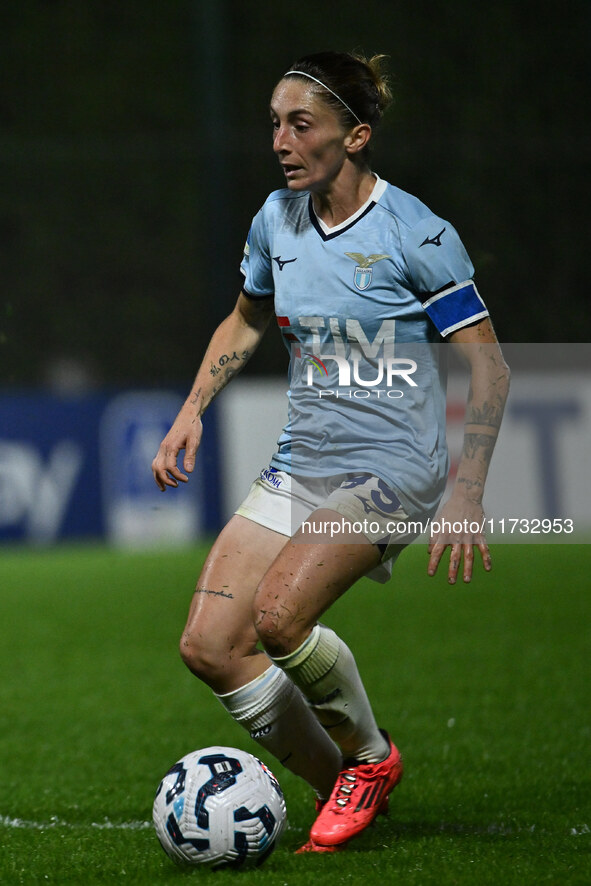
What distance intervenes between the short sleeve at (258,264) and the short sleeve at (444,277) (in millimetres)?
519

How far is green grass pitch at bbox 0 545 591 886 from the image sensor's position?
3605 millimetres

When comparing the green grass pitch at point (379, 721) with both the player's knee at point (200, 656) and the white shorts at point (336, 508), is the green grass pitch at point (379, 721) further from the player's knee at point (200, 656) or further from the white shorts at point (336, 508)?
the white shorts at point (336, 508)

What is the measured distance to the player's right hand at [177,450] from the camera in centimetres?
389

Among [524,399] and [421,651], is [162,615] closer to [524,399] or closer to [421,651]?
[421,651]

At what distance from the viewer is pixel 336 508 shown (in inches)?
141

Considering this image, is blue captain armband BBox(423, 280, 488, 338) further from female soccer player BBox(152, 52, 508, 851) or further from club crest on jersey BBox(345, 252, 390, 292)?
club crest on jersey BBox(345, 252, 390, 292)

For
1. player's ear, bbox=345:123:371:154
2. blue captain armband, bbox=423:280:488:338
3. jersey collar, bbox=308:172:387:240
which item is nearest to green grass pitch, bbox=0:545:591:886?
blue captain armband, bbox=423:280:488:338

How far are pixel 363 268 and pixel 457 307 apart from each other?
29 cm

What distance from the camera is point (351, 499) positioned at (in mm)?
3613

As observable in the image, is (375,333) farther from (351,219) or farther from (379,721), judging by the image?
(379,721)

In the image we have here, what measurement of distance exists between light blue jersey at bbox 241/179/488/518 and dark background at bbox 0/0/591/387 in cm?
1189

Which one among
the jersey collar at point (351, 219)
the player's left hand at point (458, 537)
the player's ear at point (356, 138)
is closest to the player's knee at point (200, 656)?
the player's left hand at point (458, 537)

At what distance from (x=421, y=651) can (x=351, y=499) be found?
13.5ft

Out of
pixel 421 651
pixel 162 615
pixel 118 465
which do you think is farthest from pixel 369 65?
pixel 118 465
